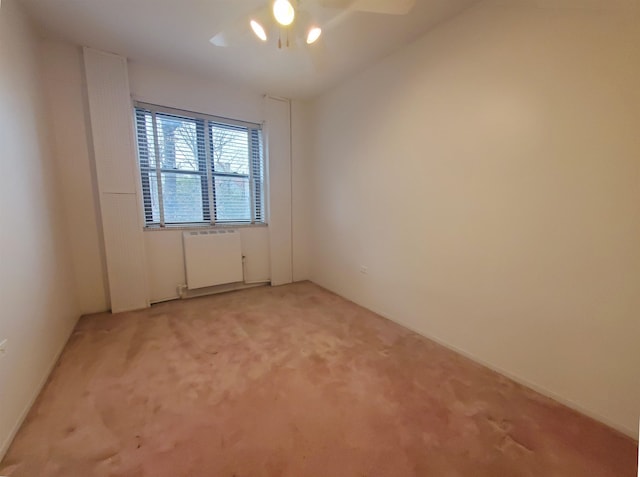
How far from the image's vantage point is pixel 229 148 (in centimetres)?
355

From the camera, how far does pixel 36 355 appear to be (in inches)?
68.2

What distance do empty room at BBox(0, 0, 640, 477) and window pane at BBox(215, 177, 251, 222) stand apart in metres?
0.05

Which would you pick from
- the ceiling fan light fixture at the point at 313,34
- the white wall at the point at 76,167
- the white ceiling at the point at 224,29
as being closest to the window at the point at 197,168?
the white wall at the point at 76,167

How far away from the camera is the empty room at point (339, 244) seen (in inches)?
54.9

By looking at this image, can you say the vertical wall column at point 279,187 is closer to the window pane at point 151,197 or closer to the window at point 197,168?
the window at point 197,168

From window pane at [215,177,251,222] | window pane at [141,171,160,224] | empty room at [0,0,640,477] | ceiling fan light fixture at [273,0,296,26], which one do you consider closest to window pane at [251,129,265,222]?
window pane at [215,177,251,222]

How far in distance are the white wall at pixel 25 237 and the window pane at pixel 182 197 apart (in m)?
0.97

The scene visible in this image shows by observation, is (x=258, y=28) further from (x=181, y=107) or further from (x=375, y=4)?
(x=181, y=107)

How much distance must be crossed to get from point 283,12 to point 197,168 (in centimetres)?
240

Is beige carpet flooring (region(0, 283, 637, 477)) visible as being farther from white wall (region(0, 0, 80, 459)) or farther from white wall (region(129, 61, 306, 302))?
white wall (region(129, 61, 306, 302))

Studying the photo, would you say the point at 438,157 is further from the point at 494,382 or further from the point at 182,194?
the point at 182,194

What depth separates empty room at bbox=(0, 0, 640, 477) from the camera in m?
1.40

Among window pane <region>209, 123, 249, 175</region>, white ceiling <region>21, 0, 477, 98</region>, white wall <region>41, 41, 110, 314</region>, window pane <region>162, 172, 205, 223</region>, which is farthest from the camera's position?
window pane <region>209, 123, 249, 175</region>

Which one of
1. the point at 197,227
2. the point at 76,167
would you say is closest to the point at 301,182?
the point at 197,227
